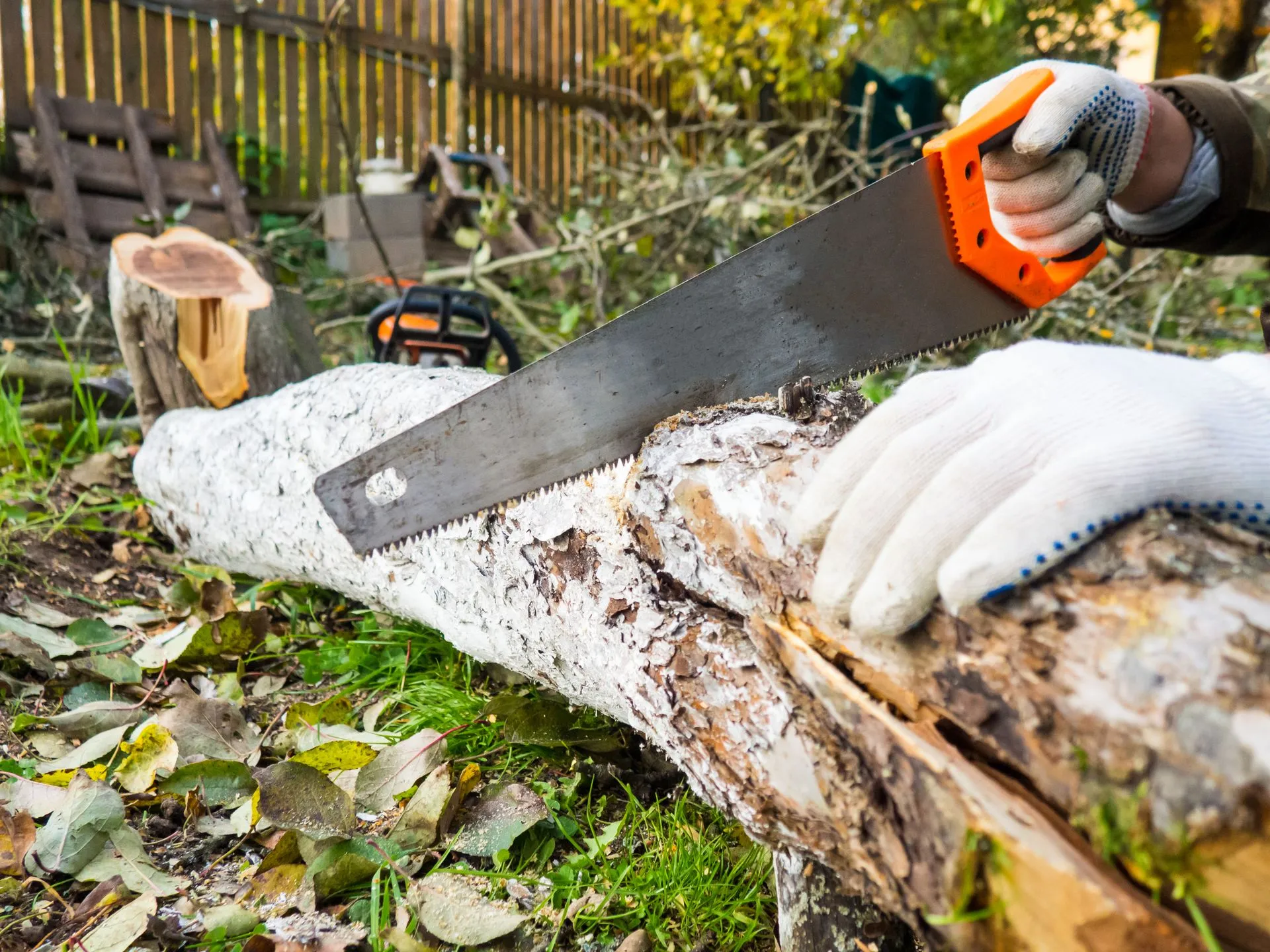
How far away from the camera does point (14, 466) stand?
3.80 metres

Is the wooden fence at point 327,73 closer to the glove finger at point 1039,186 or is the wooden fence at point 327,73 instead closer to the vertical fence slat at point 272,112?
the vertical fence slat at point 272,112

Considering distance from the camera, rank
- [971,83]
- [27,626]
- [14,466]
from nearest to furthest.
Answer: [27,626] → [14,466] → [971,83]

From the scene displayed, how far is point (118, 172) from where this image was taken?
25.2ft

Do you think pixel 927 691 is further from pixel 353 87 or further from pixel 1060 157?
pixel 353 87

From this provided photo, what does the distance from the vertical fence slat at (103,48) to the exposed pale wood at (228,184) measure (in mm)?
845

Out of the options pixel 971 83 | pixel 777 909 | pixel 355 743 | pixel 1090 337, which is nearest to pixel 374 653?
pixel 355 743

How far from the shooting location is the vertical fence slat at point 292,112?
355 inches

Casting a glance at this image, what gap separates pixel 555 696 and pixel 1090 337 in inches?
208

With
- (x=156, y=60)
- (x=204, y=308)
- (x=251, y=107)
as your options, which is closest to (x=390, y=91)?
(x=251, y=107)

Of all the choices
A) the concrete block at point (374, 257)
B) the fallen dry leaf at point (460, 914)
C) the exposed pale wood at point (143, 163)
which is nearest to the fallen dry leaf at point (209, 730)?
the fallen dry leaf at point (460, 914)

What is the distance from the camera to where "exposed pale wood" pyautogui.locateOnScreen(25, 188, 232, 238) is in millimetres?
7207

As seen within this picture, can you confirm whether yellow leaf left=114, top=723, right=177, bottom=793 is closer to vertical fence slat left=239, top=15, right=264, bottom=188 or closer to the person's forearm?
the person's forearm

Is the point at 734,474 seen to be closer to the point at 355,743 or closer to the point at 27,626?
the point at 355,743

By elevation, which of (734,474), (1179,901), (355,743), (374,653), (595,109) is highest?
(595,109)
